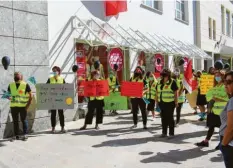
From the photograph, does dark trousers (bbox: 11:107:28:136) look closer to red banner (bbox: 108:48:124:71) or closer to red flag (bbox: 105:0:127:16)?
red banner (bbox: 108:48:124:71)

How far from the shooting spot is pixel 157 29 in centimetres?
1802

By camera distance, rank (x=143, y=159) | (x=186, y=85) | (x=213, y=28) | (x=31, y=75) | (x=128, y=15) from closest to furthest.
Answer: (x=143, y=159) < (x=31, y=75) < (x=186, y=85) < (x=128, y=15) < (x=213, y=28)

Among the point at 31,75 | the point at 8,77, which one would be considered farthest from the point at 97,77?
the point at 8,77

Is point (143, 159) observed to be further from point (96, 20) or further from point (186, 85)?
point (96, 20)

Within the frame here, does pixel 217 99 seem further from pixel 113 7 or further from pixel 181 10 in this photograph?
pixel 181 10

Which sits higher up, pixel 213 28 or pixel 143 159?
pixel 213 28

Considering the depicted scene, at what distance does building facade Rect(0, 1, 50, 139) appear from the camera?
344 inches

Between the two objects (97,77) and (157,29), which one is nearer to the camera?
(97,77)

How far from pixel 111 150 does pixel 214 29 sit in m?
22.6

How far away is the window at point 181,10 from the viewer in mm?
21125

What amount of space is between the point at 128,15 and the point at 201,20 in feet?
33.1

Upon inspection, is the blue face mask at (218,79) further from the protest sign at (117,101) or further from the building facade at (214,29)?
the building facade at (214,29)

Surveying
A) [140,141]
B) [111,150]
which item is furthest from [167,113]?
[111,150]

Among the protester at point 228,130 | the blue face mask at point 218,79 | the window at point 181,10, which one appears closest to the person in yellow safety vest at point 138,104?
the blue face mask at point 218,79
